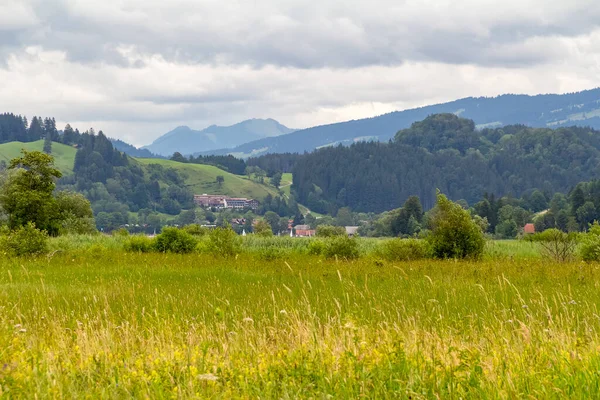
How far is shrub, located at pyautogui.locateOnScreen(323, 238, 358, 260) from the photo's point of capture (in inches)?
1021

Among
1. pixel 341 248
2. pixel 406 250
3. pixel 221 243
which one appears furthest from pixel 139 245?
pixel 406 250

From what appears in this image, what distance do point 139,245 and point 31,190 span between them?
6.67 m

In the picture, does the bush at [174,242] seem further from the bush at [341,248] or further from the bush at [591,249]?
the bush at [591,249]

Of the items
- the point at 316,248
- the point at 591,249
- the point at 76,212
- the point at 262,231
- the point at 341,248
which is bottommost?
the point at 262,231

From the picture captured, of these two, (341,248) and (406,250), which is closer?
(406,250)

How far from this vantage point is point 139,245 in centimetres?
2873

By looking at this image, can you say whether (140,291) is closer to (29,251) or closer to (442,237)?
(29,251)

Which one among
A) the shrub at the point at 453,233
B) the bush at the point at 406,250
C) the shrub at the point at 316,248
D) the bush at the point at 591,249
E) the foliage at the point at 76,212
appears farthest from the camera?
the foliage at the point at 76,212

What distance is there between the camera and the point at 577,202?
143m

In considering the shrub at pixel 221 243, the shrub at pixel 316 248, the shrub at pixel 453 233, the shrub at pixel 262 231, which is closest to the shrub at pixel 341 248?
the shrub at pixel 316 248

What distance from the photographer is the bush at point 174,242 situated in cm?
2773

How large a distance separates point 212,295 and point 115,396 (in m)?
8.53

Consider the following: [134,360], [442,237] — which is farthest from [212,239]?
[134,360]

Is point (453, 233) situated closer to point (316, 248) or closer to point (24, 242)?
point (316, 248)
